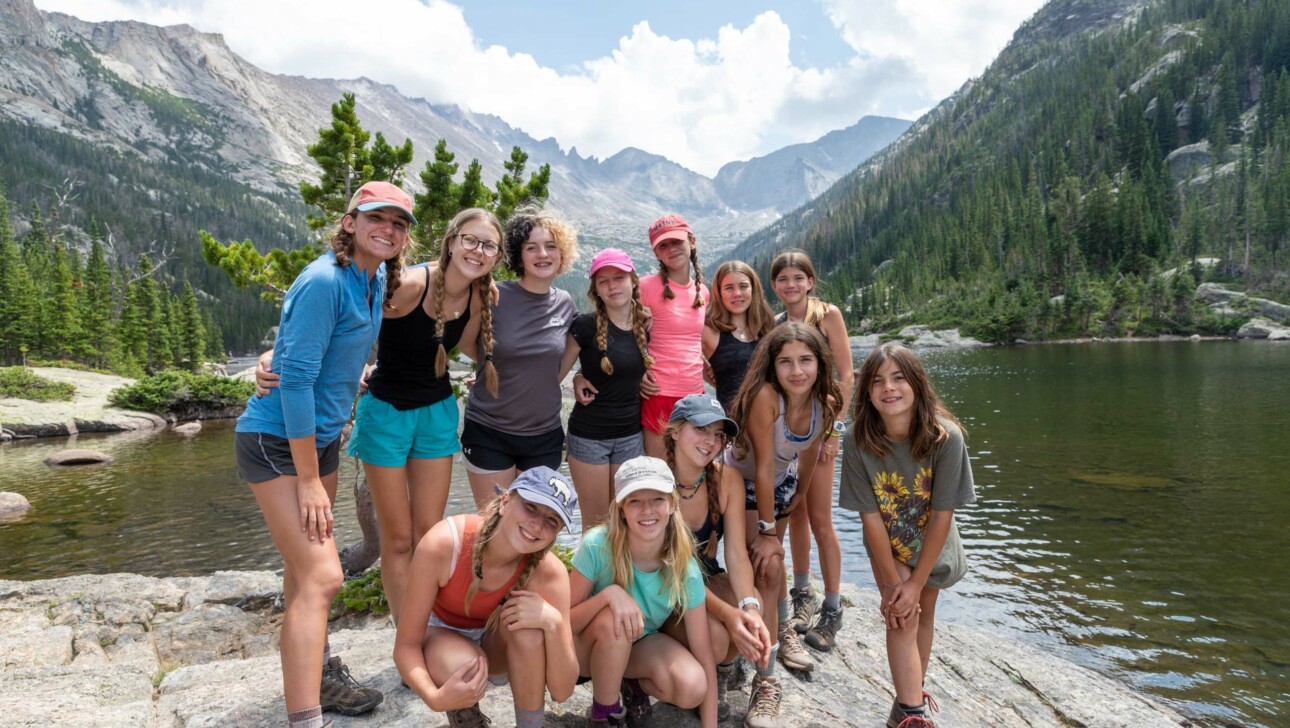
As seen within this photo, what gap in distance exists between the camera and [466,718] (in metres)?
3.23

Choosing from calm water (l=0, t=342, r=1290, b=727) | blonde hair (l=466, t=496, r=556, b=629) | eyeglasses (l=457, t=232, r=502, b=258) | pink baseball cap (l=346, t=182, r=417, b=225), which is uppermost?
pink baseball cap (l=346, t=182, r=417, b=225)

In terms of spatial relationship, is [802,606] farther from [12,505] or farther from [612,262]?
[12,505]

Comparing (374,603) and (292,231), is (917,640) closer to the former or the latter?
(374,603)

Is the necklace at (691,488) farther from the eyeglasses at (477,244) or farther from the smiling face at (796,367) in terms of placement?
the eyeglasses at (477,244)

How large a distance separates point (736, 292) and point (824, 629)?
2784 millimetres

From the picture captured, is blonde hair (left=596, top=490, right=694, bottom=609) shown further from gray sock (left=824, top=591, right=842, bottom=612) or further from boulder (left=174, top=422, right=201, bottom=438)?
boulder (left=174, top=422, right=201, bottom=438)

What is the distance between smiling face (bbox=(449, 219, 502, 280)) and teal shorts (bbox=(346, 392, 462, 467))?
2.79 feet

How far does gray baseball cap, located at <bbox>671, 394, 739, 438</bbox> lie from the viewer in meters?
3.86

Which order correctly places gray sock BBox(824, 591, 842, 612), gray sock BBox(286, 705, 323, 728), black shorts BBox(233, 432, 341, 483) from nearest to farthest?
1. gray sock BBox(286, 705, 323, 728)
2. black shorts BBox(233, 432, 341, 483)
3. gray sock BBox(824, 591, 842, 612)

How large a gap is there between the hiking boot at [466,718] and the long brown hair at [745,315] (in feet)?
9.84

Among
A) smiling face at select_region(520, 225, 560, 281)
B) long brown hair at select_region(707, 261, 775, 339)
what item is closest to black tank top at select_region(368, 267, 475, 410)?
smiling face at select_region(520, 225, 560, 281)

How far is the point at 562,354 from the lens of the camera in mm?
4473

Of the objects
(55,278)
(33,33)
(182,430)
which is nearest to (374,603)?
(182,430)

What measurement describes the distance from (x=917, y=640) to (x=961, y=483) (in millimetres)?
1112
